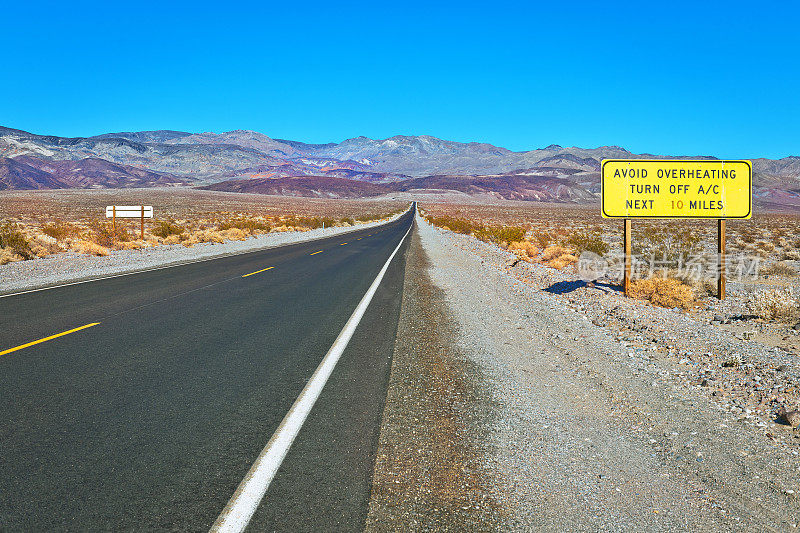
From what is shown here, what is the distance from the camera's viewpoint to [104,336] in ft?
23.2

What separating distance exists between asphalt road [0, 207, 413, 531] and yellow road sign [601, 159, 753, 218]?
5607mm

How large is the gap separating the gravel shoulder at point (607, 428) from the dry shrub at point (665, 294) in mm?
2037

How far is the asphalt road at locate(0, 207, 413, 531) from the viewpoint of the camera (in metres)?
3.04

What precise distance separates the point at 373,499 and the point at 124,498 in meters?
1.56

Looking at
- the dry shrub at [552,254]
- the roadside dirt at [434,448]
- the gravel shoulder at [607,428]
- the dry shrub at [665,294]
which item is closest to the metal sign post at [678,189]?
the dry shrub at [665,294]

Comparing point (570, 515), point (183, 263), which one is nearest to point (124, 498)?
point (570, 515)

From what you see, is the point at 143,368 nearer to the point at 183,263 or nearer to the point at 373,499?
the point at 373,499

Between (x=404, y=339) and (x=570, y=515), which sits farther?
(x=404, y=339)

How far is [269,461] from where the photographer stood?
11.7 feet

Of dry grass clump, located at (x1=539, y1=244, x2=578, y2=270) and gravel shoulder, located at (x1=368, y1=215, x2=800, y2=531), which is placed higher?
dry grass clump, located at (x1=539, y1=244, x2=578, y2=270)

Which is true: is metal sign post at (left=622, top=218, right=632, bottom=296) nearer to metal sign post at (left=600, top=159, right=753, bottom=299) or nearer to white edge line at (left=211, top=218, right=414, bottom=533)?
metal sign post at (left=600, top=159, right=753, bottom=299)

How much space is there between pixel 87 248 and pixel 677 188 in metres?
21.5

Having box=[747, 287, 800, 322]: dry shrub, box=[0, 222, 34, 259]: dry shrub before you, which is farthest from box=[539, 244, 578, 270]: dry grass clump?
box=[0, 222, 34, 259]: dry shrub

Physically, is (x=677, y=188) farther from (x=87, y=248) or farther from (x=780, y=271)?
(x=87, y=248)
